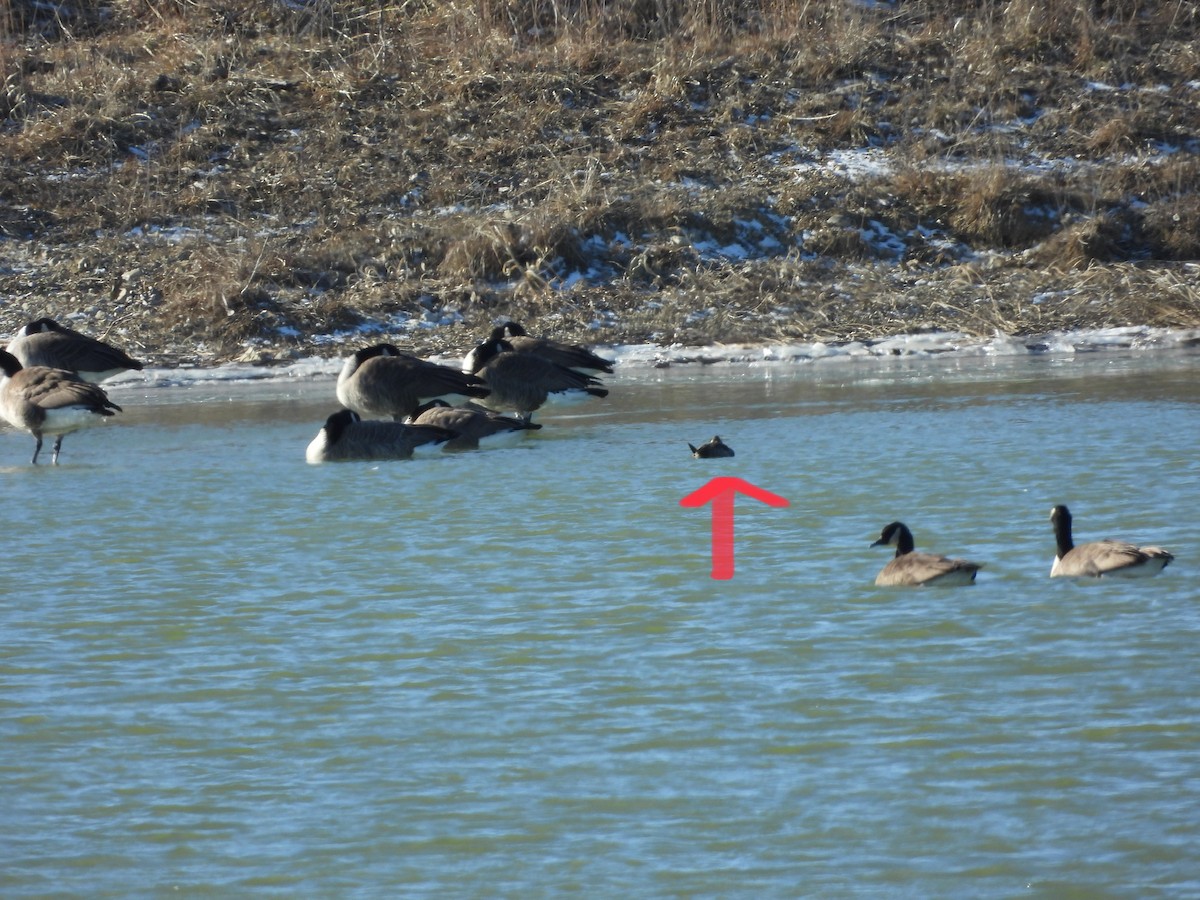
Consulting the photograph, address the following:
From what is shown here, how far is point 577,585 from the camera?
7.32 m

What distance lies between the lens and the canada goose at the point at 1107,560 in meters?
6.80

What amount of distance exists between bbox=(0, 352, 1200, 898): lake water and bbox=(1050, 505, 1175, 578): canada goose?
2.9 inches

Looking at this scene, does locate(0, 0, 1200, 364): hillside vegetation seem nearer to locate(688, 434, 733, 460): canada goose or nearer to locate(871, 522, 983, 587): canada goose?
locate(688, 434, 733, 460): canada goose

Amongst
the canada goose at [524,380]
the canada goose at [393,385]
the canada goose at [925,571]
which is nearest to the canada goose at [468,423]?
the canada goose at [393,385]

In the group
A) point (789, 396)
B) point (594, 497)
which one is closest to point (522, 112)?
point (789, 396)

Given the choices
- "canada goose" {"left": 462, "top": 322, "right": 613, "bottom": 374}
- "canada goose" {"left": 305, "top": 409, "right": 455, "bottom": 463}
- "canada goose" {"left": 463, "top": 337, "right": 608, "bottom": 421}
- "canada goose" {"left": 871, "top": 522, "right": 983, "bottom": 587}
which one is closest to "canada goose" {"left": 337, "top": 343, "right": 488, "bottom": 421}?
"canada goose" {"left": 463, "top": 337, "right": 608, "bottom": 421}

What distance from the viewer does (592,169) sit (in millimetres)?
21844

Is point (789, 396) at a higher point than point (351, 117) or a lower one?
lower

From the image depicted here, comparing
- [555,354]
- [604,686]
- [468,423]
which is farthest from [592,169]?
[604,686]

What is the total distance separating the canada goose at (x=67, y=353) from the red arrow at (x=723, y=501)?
7.03 metres

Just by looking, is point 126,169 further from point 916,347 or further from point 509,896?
point 509,896

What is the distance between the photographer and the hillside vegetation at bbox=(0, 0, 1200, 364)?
19.1 metres

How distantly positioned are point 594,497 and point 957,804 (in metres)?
5.33

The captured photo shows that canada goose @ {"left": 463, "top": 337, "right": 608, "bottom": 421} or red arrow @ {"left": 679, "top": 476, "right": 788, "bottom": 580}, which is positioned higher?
canada goose @ {"left": 463, "top": 337, "right": 608, "bottom": 421}
